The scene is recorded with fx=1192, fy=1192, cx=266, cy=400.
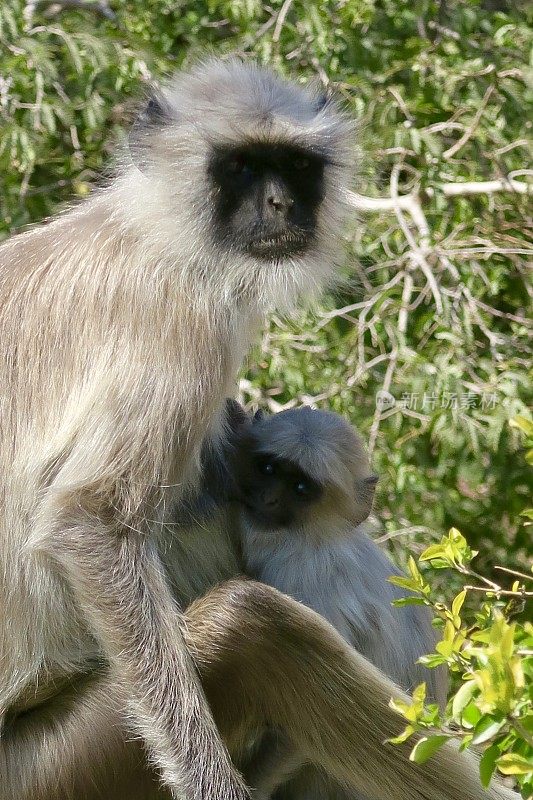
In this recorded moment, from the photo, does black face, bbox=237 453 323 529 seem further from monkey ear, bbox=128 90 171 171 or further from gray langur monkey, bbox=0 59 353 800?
monkey ear, bbox=128 90 171 171

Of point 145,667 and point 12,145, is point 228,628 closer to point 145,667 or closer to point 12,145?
point 145,667

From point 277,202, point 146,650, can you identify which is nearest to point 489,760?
point 146,650

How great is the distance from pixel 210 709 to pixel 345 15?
3.71m

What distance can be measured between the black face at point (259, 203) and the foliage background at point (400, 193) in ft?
4.97

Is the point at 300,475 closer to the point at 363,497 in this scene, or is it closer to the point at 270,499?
the point at 270,499

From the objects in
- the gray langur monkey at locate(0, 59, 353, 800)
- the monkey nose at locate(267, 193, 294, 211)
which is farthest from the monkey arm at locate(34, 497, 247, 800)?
the monkey nose at locate(267, 193, 294, 211)

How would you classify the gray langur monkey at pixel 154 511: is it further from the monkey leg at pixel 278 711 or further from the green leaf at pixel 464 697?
the green leaf at pixel 464 697

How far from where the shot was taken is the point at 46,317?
3.48 m

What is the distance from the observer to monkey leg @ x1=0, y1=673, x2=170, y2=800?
3.21 m

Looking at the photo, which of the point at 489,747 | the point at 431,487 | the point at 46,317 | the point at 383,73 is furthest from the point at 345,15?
the point at 489,747

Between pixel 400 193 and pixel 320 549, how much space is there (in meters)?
3.04

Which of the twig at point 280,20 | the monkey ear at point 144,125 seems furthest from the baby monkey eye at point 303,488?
the twig at point 280,20

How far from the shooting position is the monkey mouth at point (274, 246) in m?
3.56

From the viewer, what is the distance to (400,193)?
635 cm
